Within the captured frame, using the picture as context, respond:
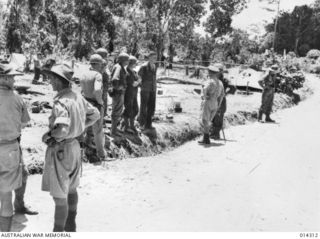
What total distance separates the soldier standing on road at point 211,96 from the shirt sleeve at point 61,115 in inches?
238

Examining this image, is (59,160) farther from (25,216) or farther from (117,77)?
(117,77)

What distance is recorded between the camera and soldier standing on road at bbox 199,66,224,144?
32.7ft

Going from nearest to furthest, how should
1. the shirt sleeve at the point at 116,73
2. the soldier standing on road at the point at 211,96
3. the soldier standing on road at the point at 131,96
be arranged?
the shirt sleeve at the point at 116,73, the soldier standing on road at the point at 131,96, the soldier standing on road at the point at 211,96

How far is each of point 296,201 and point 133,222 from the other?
2556 mm

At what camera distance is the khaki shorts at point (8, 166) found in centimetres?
435

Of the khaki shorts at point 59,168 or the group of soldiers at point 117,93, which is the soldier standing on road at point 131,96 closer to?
the group of soldiers at point 117,93

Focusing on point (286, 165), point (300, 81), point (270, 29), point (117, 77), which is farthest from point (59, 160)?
point (270, 29)

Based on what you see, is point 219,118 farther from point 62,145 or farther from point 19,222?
point 62,145

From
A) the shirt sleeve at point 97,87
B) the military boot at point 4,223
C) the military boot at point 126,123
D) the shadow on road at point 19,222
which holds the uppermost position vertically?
the shirt sleeve at point 97,87

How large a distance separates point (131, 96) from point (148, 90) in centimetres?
67

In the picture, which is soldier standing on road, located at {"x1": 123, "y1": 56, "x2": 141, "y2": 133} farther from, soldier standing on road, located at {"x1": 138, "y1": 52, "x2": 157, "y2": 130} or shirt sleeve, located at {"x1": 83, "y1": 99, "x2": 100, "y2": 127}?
shirt sleeve, located at {"x1": 83, "y1": 99, "x2": 100, "y2": 127}

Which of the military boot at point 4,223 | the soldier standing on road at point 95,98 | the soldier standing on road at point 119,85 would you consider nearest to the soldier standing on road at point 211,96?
the soldier standing on road at point 119,85

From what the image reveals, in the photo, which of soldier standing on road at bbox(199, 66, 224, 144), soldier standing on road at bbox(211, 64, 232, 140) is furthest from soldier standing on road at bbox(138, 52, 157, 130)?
soldier standing on road at bbox(211, 64, 232, 140)

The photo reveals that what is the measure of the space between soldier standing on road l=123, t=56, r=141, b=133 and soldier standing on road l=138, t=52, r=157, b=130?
1.37ft
